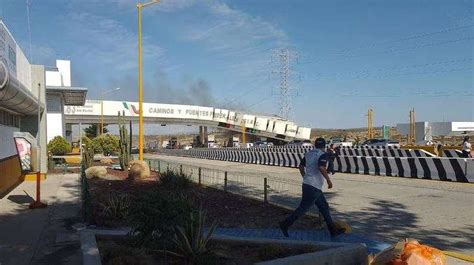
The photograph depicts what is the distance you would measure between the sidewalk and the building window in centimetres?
322

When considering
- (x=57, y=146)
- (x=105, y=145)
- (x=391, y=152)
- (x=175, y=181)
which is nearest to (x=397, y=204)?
(x=175, y=181)

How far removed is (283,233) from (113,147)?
37752 millimetres

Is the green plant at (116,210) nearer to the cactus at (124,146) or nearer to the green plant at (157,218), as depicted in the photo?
the green plant at (157,218)

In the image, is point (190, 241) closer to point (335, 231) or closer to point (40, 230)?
point (335, 231)

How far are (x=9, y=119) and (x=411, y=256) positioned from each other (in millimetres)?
17244

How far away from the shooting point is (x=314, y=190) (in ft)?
26.3

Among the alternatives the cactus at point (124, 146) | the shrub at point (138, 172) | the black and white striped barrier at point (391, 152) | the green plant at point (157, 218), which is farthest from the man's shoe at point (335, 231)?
the black and white striped barrier at point (391, 152)

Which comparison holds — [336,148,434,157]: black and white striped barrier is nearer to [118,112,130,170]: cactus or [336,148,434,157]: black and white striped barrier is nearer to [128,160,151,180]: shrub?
[128,160,151,180]: shrub

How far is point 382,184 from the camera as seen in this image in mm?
16984

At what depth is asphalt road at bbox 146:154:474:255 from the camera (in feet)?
27.5

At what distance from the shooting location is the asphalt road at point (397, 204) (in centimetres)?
837

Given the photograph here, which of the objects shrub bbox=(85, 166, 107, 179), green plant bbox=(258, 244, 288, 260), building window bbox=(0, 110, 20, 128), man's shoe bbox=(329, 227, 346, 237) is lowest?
man's shoe bbox=(329, 227, 346, 237)

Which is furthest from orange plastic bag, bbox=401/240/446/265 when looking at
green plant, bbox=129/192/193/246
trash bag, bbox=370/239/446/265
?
green plant, bbox=129/192/193/246

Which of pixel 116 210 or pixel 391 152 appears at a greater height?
pixel 391 152
